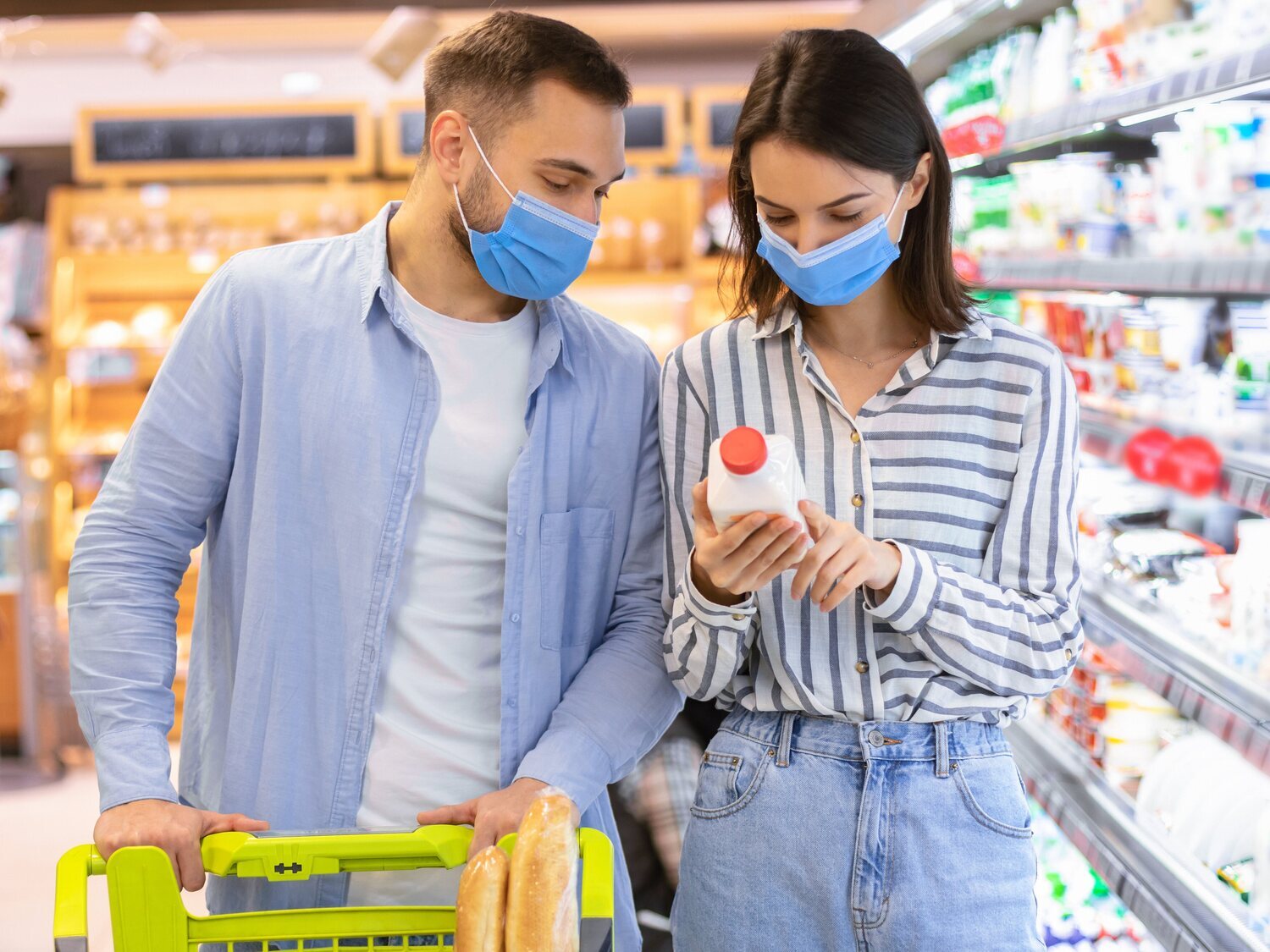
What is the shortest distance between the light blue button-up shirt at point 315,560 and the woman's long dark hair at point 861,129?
0.42 meters

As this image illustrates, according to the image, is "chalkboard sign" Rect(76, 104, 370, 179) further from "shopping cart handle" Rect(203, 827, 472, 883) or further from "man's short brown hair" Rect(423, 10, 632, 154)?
"shopping cart handle" Rect(203, 827, 472, 883)

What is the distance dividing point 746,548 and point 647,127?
537 cm

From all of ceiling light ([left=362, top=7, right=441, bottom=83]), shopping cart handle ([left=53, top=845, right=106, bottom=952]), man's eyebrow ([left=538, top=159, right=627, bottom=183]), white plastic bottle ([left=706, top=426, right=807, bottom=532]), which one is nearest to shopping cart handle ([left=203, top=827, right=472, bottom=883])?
shopping cart handle ([left=53, top=845, right=106, bottom=952])

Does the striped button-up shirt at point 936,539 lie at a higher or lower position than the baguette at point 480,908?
higher

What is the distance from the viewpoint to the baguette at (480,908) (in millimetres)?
1185

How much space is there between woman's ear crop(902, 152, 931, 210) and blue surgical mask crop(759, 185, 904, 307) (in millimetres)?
23

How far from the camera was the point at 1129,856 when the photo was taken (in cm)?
220

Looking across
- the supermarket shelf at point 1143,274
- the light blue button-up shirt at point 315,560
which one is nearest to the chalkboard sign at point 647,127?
the supermarket shelf at point 1143,274

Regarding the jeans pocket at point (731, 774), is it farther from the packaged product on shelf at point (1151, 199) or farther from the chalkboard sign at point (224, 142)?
the chalkboard sign at point (224, 142)

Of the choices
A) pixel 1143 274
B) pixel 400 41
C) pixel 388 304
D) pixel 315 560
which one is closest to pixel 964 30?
pixel 1143 274

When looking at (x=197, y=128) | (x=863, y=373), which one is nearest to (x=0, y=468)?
(x=197, y=128)

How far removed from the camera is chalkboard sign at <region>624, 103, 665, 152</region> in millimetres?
6316

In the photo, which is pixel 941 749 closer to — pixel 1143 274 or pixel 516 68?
pixel 516 68

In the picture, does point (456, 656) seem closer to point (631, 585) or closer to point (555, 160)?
point (631, 585)
